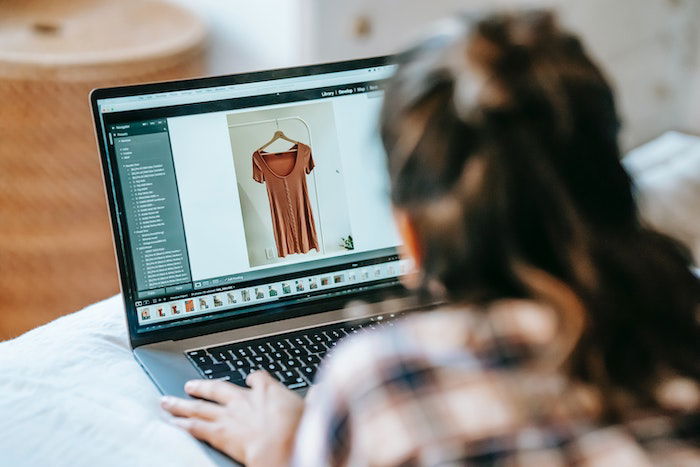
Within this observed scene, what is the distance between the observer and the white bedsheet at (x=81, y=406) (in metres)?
0.80

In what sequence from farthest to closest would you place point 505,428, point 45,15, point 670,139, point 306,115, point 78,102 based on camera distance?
1. point 45,15
2. point 78,102
3. point 670,139
4. point 306,115
5. point 505,428

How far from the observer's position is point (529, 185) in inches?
23.2

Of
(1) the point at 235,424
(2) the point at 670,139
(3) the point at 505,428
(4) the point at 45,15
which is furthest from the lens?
(4) the point at 45,15

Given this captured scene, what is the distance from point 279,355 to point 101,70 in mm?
907

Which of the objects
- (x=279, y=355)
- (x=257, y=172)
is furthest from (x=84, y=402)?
(x=257, y=172)

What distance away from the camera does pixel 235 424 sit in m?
0.81

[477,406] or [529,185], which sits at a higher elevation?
[529,185]

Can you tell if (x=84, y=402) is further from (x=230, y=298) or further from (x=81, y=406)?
(x=230, y=298)

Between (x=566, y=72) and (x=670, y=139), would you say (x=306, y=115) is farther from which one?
(x=670, y=139)

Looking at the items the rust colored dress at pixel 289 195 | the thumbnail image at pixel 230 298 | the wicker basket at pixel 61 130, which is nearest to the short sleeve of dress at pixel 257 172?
the rust colored dress at pixel 289 195

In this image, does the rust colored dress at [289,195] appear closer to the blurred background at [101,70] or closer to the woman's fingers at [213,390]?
the woman's fingers at [213,390]

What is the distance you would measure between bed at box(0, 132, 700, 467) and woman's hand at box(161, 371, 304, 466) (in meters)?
0.02

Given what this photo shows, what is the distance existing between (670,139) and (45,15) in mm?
1301

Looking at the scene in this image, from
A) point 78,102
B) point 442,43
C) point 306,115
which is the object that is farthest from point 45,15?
point 442,43
